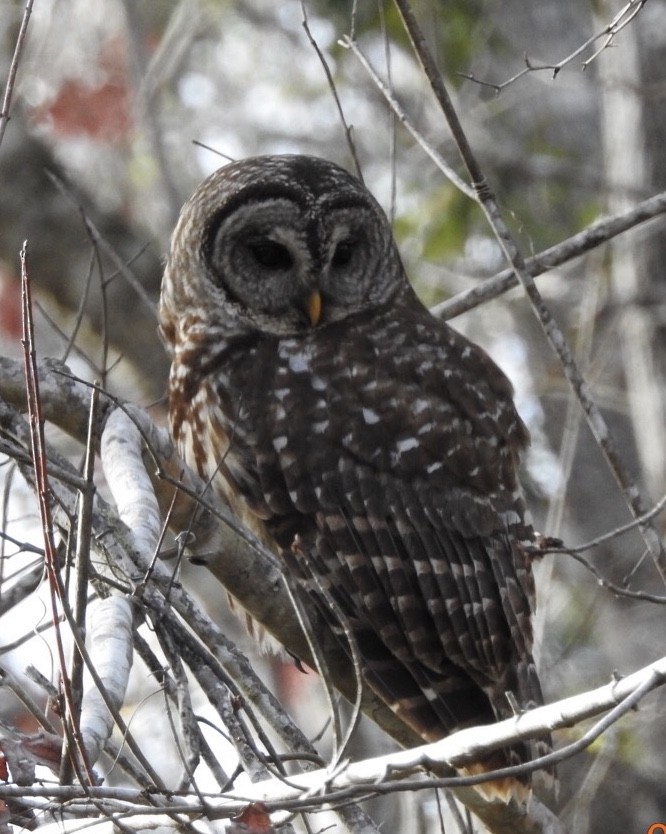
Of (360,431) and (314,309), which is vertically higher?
(314,309)

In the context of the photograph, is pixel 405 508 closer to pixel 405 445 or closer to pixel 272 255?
pixel 405 445

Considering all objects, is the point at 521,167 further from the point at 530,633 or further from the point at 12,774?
the point at 12,774

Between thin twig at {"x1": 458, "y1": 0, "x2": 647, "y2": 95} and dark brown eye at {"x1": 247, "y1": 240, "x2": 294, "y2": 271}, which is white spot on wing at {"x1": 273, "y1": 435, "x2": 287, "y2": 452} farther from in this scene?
thin twig at {"x1": 458, "y1": 0, "x2": 647, "y2": 95}

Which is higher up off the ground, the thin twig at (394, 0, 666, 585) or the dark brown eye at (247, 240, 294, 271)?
the dark brown eye at (247, 240, 294, 271)

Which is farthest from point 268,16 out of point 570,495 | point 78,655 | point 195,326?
point 78,655

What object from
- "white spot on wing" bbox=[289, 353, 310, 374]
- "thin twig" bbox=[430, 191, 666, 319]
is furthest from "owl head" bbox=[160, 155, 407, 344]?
"thin twig" bbox=[430, 191, 666, 319]

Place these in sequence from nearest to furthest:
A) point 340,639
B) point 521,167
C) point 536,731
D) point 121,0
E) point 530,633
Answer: point 536,731 → point 340,639 → point 530,633 → point 121,0 → point 521,167

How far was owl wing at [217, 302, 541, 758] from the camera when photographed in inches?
166

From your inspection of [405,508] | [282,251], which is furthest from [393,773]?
[282,251]

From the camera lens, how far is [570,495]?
29.8 feet

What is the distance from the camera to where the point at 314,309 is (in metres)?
4.80

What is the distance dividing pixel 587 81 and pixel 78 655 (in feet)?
26.0

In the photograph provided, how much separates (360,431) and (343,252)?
0.94m

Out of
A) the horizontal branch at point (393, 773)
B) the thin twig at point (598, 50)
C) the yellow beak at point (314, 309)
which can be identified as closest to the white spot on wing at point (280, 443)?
the yellow beak at point (314, 309)
